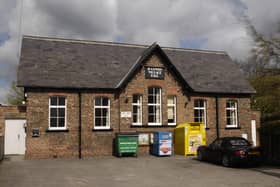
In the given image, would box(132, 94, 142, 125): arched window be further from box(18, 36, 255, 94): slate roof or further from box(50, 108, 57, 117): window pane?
box(50, 108, 57, 117): window pane

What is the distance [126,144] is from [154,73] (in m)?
5.51

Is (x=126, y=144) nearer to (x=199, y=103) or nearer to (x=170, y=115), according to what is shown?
(x=170, y=115)

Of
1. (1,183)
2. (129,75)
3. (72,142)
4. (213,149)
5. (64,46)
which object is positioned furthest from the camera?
(64,46)

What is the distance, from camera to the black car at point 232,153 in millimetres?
15562

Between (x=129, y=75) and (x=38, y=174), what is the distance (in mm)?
9775

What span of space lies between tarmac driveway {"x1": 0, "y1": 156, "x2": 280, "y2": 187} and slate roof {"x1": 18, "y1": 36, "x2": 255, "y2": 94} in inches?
214

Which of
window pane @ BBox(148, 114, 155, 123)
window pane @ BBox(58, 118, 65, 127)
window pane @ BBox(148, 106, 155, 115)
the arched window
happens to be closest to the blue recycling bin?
window pane @ BBox(148, 114, 155, 123)

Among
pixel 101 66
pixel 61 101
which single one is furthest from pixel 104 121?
pixel 101 66

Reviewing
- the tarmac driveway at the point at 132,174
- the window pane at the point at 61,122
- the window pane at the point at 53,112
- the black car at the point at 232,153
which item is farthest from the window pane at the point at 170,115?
the window pane at the point at 53,112

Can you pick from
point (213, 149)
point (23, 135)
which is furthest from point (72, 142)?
point (213, 149)

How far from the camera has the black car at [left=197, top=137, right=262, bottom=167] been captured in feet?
51.1

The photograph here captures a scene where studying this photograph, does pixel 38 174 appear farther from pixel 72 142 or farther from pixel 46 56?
pixel 46 56

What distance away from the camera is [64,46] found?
23484 mm

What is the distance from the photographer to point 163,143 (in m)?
20.4
